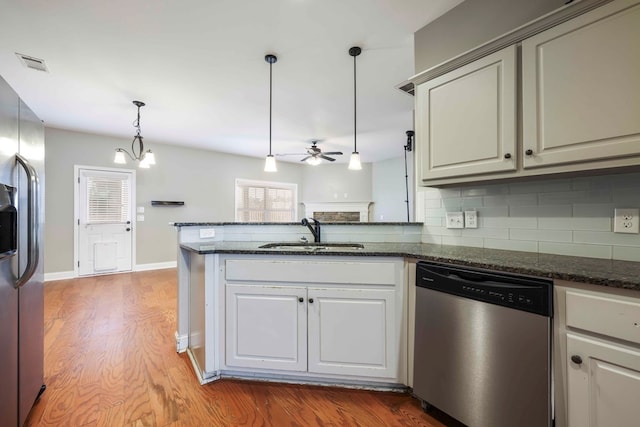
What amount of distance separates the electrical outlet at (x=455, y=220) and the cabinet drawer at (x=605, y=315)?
0.88 m

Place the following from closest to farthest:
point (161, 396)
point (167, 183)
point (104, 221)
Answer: point (161, 396) < point (104, 221) < point (167, 183)

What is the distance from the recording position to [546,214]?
152 centimetres

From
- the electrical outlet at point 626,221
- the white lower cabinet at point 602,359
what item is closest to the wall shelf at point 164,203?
the white lower cabinet at point 602,359

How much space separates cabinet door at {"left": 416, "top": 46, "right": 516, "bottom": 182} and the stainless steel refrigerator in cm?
212

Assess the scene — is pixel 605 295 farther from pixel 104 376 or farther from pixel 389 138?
pixel 389 138

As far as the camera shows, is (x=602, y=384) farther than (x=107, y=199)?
No

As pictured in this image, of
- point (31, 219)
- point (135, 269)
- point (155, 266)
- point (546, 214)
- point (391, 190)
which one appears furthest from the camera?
point (391, 190)

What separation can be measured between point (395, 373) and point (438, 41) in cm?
230

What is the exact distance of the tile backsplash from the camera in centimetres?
130

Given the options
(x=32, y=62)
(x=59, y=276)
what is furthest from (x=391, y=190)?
(x=59, y=276)

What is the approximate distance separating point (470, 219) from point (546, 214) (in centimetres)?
40

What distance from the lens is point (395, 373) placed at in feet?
5.26

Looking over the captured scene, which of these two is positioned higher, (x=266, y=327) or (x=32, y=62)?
(x=32, y=62)

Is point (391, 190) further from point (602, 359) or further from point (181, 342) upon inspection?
point (602, 359)
